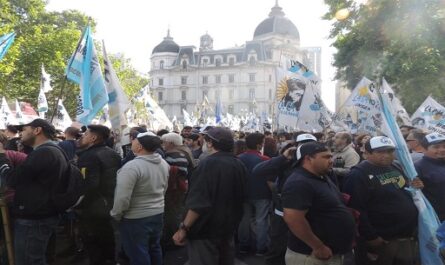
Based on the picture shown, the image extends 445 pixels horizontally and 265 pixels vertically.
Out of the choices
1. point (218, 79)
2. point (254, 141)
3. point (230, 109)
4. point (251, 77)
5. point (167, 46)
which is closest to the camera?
point (254, 141)

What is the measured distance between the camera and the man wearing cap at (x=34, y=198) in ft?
13.4

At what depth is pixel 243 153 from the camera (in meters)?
6.62

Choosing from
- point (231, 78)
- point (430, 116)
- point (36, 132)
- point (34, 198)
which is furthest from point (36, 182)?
point (231, 78)

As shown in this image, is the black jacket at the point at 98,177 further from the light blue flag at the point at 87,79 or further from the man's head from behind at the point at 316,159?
the man's head from behind at the point at 316,159

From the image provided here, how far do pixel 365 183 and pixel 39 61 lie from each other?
28145 millimetres

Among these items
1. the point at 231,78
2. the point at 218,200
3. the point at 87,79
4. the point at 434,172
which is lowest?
the point at 218,200

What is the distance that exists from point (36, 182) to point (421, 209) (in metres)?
3.54

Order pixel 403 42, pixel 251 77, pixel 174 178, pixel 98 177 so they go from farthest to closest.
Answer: pixel 251 77, pixel 403 42, pixel 174 178, pixel 98 177

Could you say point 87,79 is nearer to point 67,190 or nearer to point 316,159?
point 67,190

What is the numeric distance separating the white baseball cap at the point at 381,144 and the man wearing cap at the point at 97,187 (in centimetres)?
288

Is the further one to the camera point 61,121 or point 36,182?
point 61,121

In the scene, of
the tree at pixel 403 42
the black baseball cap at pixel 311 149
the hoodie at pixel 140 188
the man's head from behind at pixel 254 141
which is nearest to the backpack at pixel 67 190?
the hoodie at pixel 140 188

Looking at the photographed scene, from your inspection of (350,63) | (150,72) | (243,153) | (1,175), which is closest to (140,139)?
(1,175)

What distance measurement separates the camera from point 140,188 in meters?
4.68
